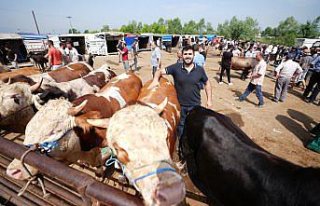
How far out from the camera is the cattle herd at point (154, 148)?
1.54 m

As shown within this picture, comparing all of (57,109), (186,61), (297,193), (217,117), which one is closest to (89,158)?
(57,109)

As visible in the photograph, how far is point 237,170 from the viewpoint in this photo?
7.41ft

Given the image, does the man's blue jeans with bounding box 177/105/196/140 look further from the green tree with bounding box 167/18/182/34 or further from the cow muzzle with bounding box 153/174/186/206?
the green tree with bounding box 167/18/182/34

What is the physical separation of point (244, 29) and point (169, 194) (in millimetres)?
64028

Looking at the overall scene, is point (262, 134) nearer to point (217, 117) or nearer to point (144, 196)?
point (217, 117)

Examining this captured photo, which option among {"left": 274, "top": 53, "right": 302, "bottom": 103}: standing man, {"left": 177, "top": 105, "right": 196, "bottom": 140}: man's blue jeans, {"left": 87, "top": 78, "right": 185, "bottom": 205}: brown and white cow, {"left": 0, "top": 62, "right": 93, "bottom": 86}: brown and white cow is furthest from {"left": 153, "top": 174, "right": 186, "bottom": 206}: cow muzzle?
{"left": 274, "top": 53, "right": 302, "bottom": 103}: standing man

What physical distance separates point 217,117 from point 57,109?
7.92ft

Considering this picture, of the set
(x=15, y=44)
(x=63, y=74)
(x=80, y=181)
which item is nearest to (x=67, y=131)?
(x=80, y=181)

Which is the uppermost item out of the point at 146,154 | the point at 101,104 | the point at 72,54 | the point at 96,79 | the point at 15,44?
the point at 146,154

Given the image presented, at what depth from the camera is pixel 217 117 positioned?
3018 millimetres

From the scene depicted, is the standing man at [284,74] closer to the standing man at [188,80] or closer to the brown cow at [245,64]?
the brown cow at [245,64]

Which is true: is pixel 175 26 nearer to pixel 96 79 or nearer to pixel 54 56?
pixel 54 56

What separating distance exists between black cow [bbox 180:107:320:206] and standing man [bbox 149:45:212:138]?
15.3 inches

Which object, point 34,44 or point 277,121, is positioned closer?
point 277,121
